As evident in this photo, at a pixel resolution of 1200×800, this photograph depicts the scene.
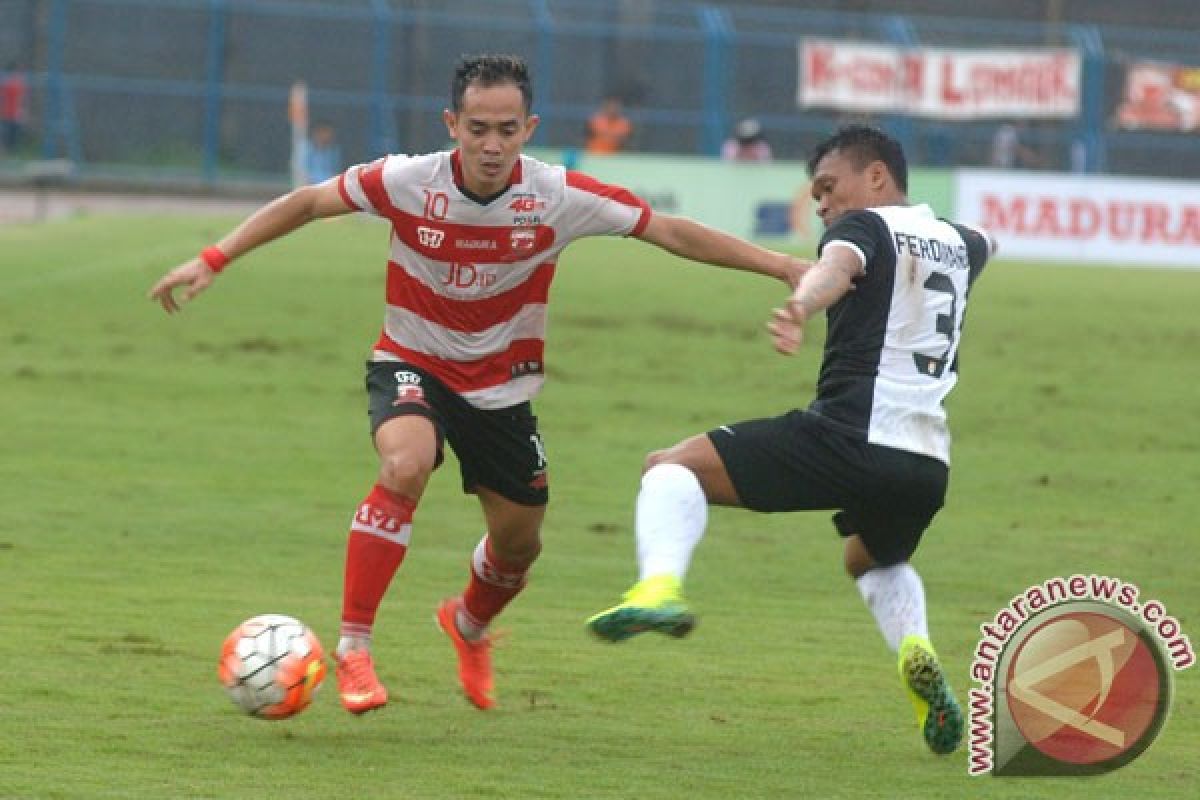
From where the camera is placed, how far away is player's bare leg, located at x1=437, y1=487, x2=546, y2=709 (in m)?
7.71

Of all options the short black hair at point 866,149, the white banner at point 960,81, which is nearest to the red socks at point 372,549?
the short black hair at point 866,149

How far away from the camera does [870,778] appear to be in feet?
21.8

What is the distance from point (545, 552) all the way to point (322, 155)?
28.7 metres

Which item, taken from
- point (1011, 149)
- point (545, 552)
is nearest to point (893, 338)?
point (545, 552)

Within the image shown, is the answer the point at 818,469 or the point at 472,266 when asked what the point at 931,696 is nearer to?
the point at 818,469

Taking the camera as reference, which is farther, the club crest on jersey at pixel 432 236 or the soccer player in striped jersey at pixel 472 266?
the club crest on jersey at pixel 432 236

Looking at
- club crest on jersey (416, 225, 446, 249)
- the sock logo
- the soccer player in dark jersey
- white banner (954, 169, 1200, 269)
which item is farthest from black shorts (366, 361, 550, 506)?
white banner (954, 169, 1200, 269)

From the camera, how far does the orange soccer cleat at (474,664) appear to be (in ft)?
24.9

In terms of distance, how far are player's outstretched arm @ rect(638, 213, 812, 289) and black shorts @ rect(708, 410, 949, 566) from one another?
75 cm

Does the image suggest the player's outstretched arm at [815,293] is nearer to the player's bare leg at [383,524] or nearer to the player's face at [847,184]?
the player's face at [847,184]

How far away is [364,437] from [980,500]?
403 cm

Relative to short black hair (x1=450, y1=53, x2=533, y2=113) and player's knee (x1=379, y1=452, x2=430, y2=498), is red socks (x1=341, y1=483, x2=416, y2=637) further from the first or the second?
short black hair (x1=450, y1=53, x2=533, y2=113)

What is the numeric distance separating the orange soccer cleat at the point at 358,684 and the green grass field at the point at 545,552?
12 centimetres

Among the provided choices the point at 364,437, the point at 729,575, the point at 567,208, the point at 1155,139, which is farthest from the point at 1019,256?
the point at 567,208
